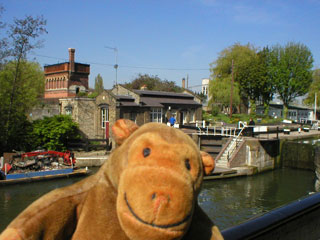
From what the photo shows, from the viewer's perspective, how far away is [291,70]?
41.1 metres

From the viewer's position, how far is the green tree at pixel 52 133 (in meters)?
18.9

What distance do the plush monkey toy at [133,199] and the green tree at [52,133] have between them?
18.3 m

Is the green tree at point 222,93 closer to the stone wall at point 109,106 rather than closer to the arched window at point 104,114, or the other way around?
the arched window at point 104,114

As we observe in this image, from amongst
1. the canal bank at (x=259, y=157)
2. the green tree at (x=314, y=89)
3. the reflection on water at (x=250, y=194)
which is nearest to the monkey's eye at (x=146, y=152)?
the reflection on water at (x=250, y=194)

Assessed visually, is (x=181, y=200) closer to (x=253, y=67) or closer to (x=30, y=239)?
(x=30, y=239)

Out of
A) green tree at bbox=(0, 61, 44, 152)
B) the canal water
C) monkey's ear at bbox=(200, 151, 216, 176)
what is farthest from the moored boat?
monkey's ear at bbox=(200, 151, 216, 176)

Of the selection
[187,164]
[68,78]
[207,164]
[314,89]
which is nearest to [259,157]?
[207,164]

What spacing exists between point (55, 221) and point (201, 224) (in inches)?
29.5

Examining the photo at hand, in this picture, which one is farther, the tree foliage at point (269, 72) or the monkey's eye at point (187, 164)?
the tree foliage at point (269, 72)

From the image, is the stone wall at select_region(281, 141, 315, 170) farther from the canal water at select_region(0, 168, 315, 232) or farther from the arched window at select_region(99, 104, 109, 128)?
the arched window at select_region(99, 104, 109, 128)

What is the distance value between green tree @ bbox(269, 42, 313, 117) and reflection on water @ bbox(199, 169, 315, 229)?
→ 23.8 meters

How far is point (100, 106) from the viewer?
22.1m

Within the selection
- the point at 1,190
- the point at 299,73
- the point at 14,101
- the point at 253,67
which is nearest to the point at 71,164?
the point at 1,190

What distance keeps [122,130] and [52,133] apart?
1825 centimetres
